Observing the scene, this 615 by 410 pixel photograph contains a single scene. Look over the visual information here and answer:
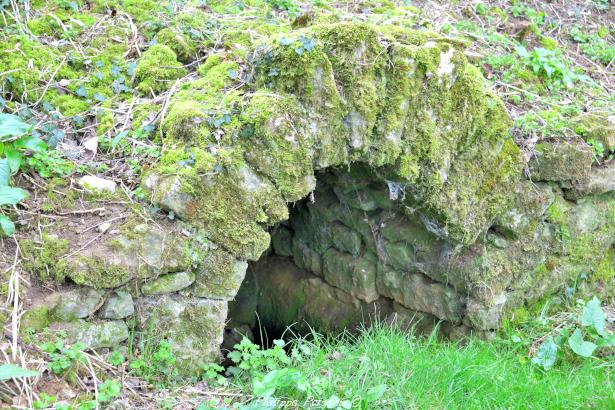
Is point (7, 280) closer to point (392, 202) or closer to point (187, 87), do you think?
point (187, 87)

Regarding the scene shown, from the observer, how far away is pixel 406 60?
310cm

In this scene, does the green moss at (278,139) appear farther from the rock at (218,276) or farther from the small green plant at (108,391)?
the small green plant at (108,391)

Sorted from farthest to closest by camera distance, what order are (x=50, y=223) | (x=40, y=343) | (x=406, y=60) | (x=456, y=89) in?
(x=456, y=89) → (x=406, y=60) → (x=50, y=223) → (x=40, y=343)

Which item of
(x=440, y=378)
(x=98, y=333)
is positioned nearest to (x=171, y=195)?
(x=98, y=333)

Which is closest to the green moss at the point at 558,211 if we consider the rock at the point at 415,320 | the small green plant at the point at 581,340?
the small green plant at the point at 581,340

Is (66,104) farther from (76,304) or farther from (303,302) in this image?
(303,302)

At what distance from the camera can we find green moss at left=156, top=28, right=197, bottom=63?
3541 mm

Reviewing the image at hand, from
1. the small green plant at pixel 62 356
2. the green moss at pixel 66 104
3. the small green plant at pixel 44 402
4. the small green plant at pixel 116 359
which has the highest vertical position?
the green moss at pixel 66 104

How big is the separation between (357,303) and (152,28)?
2.24 m

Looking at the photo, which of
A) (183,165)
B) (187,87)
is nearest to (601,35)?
(187,87)

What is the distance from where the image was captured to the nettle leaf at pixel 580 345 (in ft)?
11.4

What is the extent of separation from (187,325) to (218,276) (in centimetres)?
27

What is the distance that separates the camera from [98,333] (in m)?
2.56

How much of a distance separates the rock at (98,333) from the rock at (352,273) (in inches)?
72.3
